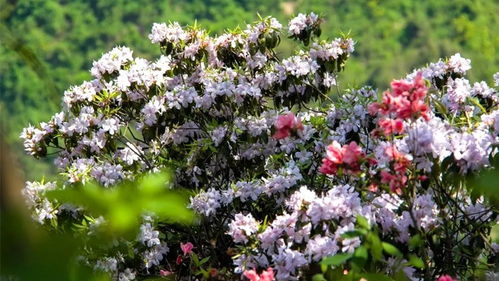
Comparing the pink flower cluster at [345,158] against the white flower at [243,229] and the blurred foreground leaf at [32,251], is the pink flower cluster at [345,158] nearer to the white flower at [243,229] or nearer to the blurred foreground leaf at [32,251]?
the white flower at [243,229]

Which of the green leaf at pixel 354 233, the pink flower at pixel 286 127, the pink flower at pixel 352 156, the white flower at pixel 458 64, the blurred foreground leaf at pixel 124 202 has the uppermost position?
the white flower at pixel 458 64

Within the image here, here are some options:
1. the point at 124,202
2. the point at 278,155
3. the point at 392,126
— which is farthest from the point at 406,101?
the point at 124,202

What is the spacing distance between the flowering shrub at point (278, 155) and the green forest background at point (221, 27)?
42.3 meters

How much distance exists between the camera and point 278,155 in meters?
3.82

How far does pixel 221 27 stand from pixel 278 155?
1756 inches

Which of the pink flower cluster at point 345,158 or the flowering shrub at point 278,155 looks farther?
the flowering shrub at point 278,155

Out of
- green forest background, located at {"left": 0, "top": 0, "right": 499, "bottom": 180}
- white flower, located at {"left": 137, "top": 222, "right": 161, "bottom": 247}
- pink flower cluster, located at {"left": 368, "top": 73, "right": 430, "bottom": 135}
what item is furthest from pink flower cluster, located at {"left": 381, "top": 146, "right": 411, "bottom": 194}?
green forest background, located at {"left": 0, "top": 0, "right": 499, "bottom": 180}

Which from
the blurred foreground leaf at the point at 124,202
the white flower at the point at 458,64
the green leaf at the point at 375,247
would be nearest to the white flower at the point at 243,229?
the green leaf at the point at 375,247

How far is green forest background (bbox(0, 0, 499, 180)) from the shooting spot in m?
47.2

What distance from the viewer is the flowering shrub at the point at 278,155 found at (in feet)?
9.50

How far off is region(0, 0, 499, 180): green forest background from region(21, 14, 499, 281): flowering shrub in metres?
42.3

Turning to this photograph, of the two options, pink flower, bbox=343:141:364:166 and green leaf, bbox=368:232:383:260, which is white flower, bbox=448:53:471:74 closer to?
pink flower, bbox=343:141:364:166

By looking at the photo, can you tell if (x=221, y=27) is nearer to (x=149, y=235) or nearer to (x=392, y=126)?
(x=149, y=235)

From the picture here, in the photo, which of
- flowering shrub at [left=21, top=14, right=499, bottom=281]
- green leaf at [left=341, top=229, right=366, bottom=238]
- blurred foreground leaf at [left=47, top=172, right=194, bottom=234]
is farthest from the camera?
flowering shrub at [left=21, top=14, right=499, bottom=281]
